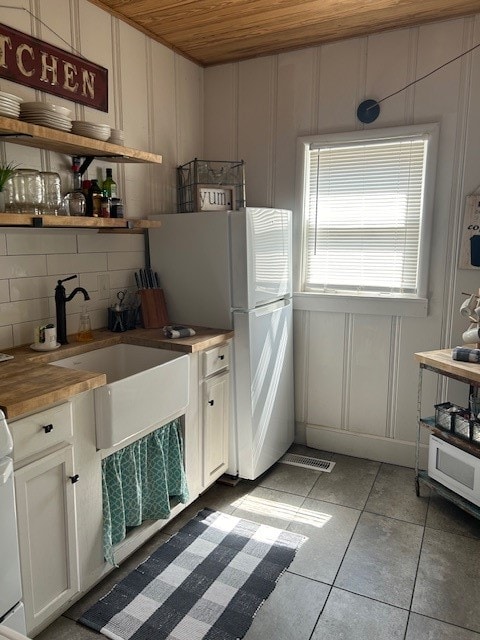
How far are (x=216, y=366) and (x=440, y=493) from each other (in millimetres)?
1372

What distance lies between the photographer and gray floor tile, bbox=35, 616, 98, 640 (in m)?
1.82

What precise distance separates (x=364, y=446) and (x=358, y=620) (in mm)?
1469

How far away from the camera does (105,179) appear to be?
2.63 meters

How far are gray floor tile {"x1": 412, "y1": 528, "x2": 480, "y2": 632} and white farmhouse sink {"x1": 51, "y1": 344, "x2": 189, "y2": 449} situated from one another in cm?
132

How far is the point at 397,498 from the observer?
2.80 meters

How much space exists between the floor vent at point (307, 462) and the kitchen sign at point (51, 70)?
241 centimetres

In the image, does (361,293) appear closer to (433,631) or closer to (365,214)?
(365,214)

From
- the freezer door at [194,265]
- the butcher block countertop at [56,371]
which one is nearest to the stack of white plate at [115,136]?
the freezer door at [194,265]

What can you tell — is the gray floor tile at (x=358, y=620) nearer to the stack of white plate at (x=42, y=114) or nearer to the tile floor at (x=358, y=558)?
the tile floor at (x=358, y=558)

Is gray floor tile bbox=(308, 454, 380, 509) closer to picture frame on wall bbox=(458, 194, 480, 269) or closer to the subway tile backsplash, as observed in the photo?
picture frame on wall bbox=(458, 194, 480, 269)

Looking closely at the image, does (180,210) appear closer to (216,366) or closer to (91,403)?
(216,366)

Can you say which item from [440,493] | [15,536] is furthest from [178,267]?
[440,493]

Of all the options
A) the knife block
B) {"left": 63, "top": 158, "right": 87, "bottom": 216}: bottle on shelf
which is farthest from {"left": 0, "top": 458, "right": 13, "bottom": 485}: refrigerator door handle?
the knife block

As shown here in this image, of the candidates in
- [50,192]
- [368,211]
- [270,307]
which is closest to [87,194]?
[50,192]
